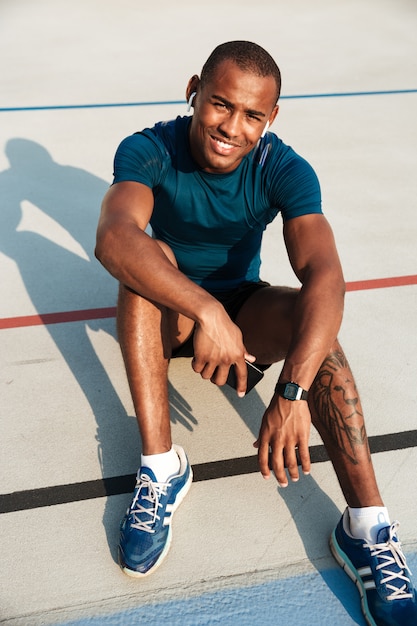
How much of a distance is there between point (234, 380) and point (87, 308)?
1256mm

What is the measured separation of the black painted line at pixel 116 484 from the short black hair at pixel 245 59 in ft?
4.03

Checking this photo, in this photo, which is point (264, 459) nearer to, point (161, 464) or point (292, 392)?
point (292, 392)

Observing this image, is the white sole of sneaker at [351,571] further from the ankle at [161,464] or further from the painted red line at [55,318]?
the painted red line at [55,318]

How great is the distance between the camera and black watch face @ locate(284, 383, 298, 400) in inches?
77.0

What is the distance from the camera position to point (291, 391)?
6.44 ft

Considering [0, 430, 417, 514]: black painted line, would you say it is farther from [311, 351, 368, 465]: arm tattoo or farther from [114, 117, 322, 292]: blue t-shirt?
[114, 117, 322, 292]: blue t-shirt

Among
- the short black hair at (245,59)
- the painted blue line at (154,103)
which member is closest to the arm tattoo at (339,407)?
the short black hair at (245,59)

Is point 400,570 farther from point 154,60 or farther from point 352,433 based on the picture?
point 154,60

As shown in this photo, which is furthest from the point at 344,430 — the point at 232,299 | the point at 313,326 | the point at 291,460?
the point at 232,299

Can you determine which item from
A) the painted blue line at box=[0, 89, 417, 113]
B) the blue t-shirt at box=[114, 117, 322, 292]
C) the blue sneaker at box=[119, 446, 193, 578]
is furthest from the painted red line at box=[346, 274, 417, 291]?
the painted blue line at box=[0, 89, 417, 113]

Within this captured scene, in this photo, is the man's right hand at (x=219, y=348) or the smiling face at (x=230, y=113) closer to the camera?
the man's right hand at (x=219, y=348)

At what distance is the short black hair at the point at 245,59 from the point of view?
2.21 metres

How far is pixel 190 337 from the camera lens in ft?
8.20

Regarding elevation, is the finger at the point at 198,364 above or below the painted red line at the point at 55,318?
above
